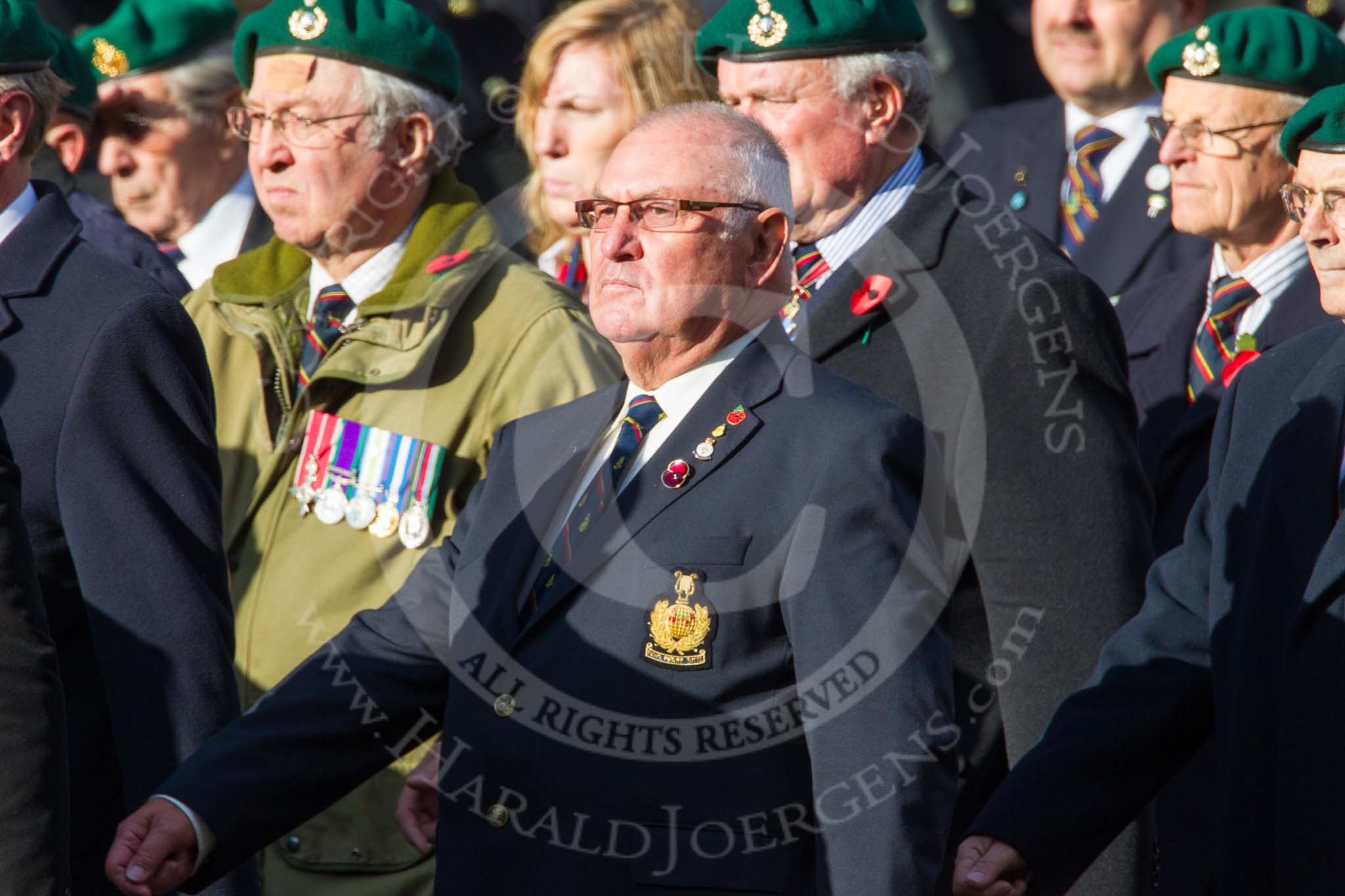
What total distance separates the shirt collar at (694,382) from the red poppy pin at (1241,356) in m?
1.83

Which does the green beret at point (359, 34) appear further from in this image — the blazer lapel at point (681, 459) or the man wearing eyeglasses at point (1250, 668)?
the man wearing eyeglasses at point (1250, 668)

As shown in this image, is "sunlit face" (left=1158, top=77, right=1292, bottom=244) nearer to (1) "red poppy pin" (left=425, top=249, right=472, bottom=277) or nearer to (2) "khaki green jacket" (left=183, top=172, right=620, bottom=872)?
(2) "khaki green jacket" (left=183, top=172, right=620, bottom=872)

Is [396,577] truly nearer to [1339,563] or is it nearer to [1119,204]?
[1339,563]

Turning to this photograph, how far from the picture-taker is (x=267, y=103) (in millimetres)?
4871

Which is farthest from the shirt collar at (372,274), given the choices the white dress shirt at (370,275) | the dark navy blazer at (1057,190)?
the dark navy blazer at (1057,190)

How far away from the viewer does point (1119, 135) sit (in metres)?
6.32

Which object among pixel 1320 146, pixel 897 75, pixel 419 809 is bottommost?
pixel 419 809

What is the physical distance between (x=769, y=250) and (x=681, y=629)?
0.74 m

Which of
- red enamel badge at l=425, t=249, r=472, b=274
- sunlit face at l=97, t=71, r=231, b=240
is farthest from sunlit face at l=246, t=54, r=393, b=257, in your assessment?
sunlit face at l=97, t=71, r=231, b=240

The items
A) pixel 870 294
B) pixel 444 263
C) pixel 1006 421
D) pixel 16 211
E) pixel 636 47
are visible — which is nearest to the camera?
pixel 16 211

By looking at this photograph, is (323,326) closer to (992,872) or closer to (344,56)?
(344,56)

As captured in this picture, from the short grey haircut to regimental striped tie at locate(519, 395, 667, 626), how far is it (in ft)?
1.12

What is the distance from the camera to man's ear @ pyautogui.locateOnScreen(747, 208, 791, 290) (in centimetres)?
351

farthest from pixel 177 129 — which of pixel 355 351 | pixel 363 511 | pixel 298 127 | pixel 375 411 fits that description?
pixel 363 511
